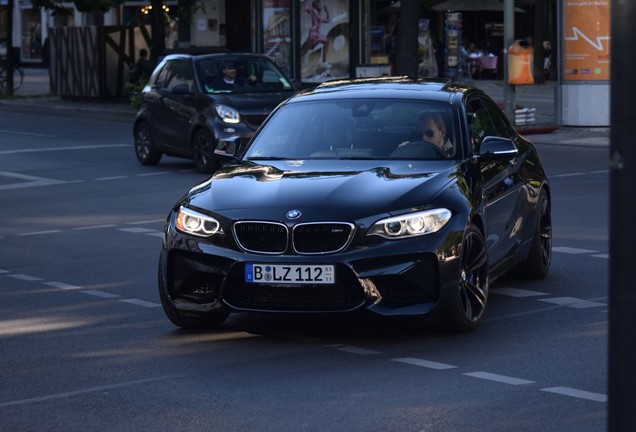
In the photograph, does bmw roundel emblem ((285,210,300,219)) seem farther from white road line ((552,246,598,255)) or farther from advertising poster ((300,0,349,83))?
advertising poster ((300,0,349,83))

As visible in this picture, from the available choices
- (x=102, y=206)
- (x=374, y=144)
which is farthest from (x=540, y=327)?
(x=102, y=206)

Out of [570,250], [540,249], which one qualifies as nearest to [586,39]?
[570,250]

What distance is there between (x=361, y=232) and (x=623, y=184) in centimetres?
446

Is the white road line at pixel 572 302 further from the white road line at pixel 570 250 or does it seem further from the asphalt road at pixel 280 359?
the white road line at pixel 570 250

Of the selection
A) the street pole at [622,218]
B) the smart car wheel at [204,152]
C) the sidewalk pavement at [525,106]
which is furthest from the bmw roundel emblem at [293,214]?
the sidewalk pavement at [525,106]

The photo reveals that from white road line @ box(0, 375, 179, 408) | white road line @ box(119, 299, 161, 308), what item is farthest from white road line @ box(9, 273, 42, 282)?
white road line @ box(0, 375, 179, 408)

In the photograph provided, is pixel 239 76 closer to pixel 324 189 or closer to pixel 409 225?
pixel 324 189

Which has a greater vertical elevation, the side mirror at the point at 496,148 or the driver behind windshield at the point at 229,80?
the driver behind windshield at the point at 229,80

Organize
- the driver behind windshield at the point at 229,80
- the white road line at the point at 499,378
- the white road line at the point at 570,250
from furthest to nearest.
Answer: the driver behind windshield at the point at 229,80 < the white road line at the point at 570,250 < the white road line at the point at 499,378

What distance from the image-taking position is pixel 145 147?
21141mm

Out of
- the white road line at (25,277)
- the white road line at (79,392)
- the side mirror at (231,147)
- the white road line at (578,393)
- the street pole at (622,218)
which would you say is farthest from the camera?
the white road line at (25,277)

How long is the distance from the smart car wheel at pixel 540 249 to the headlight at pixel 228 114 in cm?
926

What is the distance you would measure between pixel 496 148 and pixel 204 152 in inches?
435

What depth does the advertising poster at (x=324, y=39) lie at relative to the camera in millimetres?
34438
